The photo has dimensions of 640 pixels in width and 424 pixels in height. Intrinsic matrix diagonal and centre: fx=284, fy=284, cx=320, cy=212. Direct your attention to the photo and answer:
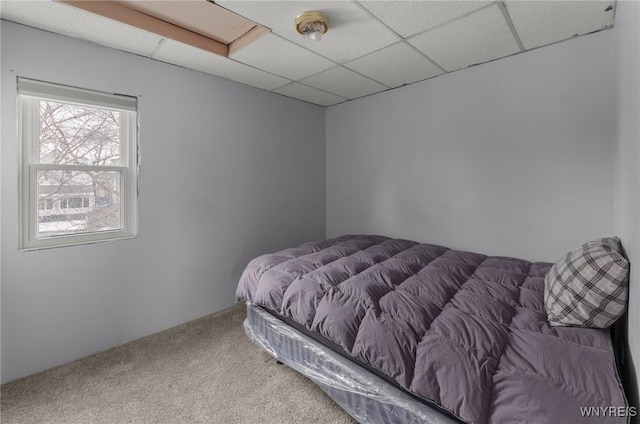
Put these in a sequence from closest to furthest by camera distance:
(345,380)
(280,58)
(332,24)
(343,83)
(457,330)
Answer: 1. (457,330)
2. (345,380)
3. (332,24)
4. (280,58)
5. (343,83)

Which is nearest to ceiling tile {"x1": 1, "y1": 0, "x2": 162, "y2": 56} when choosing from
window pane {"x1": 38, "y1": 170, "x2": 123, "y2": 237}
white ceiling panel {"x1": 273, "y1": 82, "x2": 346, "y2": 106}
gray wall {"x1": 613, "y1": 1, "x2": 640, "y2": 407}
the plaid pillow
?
window pane {"x1": 38, "y1": 170, "x2": 123, "y2": 237}

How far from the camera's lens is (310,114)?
3672 mm

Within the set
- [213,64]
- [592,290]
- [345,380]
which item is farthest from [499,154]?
[213,64]

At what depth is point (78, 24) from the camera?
6.02ft

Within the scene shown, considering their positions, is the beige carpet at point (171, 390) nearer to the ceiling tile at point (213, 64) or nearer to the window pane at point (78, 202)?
the window pane at point (78, 202)

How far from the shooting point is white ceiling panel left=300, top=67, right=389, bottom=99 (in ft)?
9.00

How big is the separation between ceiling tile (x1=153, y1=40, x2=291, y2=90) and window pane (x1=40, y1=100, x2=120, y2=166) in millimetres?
649

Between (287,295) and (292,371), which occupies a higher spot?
(287,295)

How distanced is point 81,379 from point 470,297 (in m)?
2.50

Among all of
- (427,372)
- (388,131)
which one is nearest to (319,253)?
(427,372)

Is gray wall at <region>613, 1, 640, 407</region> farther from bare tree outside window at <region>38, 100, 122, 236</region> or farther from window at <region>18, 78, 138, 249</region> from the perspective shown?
bare tree outside window at <region>38, 100, 122, 236</region>

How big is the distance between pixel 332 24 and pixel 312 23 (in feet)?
0.58

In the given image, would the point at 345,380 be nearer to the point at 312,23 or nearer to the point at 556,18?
the point at 312,23

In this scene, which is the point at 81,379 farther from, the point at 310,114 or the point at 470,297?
the point at 310,114
